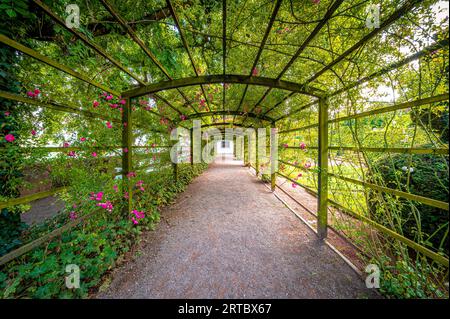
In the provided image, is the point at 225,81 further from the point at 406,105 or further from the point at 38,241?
the point at 38,241

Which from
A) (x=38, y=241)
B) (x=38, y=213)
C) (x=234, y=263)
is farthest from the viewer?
(x=38, y=213)

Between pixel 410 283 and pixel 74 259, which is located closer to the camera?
pixel 410 283

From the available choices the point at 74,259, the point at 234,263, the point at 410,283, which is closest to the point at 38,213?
the point at 74,259

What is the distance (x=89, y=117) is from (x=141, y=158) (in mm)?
1135

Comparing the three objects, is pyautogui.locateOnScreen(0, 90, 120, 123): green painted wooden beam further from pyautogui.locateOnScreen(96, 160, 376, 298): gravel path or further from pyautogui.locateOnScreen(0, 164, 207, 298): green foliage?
pyautogui.locateOnScreen(96, 160, 376, 298): gravel path

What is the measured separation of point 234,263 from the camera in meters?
1.85

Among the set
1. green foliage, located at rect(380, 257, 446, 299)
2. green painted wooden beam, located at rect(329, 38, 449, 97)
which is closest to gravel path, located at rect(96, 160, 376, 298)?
green foliage, located at rect(380, 257, 446, 299)

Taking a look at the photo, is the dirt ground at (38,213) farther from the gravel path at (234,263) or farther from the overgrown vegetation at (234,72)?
the gravel path at (234,263)

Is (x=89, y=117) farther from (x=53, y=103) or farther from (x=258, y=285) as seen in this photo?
(x=258, y=285)

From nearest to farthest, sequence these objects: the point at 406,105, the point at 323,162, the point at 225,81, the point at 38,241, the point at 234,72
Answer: the point at 406,105 < the point at 38,241 < the point at 323,162 < the point at 225,81 < the point at 234,72

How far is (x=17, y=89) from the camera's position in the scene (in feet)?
5.14

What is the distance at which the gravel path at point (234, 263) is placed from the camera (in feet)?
4.93
